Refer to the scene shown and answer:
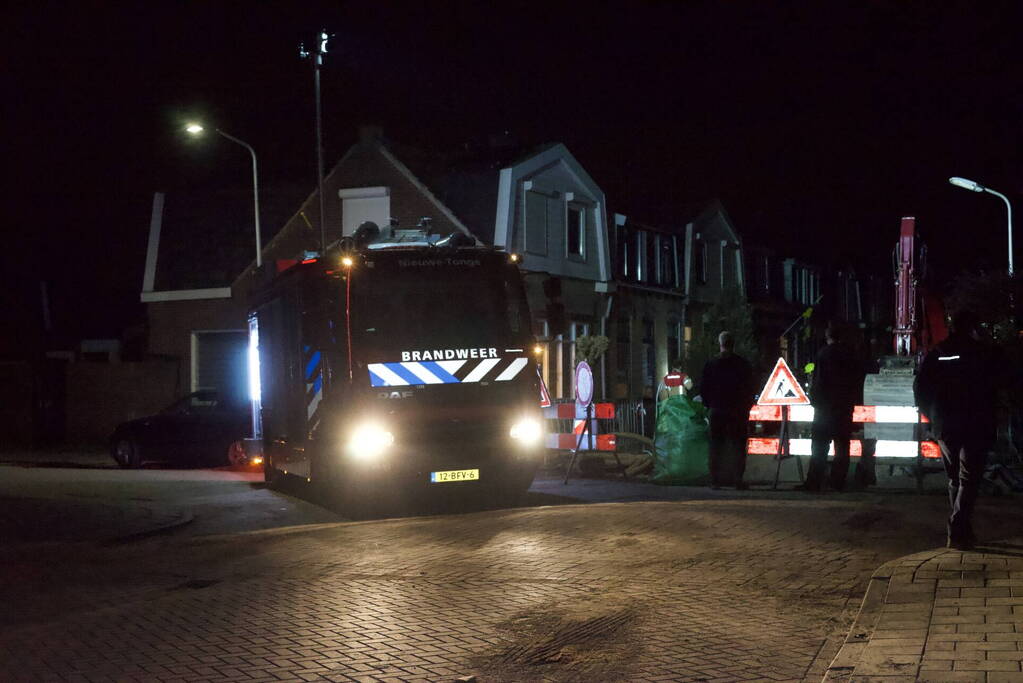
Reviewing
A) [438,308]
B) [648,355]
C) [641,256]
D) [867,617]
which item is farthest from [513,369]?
[648,355]

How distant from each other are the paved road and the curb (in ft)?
0.42

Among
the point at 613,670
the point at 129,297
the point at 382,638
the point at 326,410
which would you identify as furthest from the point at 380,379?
the point at 129,297

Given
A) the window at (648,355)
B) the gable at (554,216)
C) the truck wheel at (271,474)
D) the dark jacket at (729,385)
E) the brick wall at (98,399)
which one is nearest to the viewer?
the dark jacket at (729,385)

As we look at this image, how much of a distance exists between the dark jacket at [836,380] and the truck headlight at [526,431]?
320 cm

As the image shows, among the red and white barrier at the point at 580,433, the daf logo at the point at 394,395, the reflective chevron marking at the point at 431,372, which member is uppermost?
the reflective chevron marking at the point at 431,372

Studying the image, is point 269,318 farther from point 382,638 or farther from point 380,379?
point 382,638

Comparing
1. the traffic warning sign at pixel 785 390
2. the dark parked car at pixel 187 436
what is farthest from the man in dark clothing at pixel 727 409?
the dark parked car at pixel 187 436

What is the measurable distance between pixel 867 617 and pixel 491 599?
97.5 inches

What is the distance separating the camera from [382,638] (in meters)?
7.57

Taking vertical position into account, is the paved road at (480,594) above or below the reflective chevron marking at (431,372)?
below

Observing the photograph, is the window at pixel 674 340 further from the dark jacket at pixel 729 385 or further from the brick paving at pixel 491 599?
the brick paving at pixel 491 599

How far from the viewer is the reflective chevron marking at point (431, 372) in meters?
14.4

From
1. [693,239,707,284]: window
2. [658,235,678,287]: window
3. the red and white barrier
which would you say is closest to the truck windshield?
the red and white barrier

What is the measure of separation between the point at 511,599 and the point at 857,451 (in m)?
8.38
